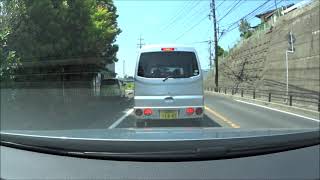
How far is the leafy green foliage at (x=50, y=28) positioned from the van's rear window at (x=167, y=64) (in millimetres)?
4741

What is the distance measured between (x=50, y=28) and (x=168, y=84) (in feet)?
22.0

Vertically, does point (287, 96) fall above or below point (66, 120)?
above

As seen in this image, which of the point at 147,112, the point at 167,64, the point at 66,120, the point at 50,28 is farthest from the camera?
the point at 66,120

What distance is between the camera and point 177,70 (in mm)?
13875

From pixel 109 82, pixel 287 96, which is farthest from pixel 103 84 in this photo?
pixel 287 96

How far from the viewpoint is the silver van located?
44.5 feet

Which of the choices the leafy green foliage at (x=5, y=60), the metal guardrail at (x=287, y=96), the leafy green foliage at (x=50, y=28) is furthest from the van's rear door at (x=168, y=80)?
the metal guardrail at (x=287, y=96)

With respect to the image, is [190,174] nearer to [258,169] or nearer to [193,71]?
[258,169]

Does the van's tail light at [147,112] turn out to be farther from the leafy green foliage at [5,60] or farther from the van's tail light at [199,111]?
the leafy green foliage at [5,60]

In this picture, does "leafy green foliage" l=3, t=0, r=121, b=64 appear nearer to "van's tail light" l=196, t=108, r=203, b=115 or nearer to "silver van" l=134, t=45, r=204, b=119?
"silver van" l=134, t=45, r=204, b=119

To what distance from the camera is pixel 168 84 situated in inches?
540

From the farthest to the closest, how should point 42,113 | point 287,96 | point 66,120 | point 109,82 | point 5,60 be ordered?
1. point 109,82
2. point 287,96
3. point 42,113
4. point 66,120
5. point 5,60

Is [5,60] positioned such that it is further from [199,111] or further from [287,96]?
[287,96]

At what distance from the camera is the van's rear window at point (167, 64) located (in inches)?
544
